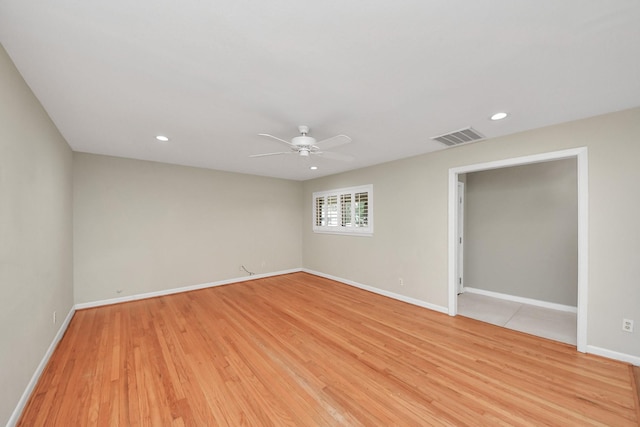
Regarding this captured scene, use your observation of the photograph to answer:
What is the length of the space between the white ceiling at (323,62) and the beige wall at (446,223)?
29 centimetres

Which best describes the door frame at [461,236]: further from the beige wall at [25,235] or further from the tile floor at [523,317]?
the beige wall at [25,235]

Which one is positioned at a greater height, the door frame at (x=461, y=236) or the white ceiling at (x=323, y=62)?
the white ceiling at (x=323, y=62)

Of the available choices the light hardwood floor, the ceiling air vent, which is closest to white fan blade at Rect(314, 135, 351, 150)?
the ceiling air vent

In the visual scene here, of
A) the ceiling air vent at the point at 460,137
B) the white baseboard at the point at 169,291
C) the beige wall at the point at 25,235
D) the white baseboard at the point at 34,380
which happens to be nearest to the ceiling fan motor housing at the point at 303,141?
the ceiling air vent at the point at 460,137

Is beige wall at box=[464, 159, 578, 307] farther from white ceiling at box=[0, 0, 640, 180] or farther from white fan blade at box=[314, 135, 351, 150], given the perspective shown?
white fan blade at box=[314, 135, 351, 150]

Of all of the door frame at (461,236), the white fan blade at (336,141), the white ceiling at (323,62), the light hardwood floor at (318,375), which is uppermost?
the white ceiling at (323,62)

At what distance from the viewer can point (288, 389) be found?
6.39ft

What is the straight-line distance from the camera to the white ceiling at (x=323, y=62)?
4.02 feet

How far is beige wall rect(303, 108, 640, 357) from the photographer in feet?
7.57

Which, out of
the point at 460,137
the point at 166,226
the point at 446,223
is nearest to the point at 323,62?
the point at 460,137

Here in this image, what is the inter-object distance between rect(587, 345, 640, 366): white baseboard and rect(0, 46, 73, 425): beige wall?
488 cm

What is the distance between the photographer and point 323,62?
63.3 inches

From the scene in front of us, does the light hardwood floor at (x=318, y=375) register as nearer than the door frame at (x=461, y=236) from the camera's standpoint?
Yes

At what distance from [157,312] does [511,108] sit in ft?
16.8
